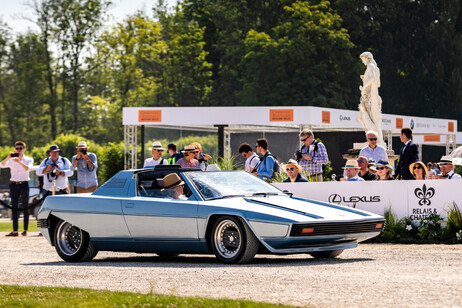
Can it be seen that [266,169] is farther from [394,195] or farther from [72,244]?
[72,244]

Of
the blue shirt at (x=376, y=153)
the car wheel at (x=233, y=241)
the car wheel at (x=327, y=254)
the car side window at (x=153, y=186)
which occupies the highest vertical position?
the blue shirt at (x=376, y=153)

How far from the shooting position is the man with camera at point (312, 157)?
16.5m

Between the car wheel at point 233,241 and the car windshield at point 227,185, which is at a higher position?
the car windshield at point 227,185

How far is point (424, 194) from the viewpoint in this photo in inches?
611

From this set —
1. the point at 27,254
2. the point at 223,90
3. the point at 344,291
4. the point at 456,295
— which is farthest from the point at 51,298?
the point at 223,90

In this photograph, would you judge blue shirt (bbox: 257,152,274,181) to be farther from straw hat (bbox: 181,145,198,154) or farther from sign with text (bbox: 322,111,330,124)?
sign with text (bbox: 322,111,330,124)

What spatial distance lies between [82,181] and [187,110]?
46.3ft

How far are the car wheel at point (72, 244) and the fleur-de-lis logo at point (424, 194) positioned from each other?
5479mm

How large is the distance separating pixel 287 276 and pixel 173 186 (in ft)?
10.2

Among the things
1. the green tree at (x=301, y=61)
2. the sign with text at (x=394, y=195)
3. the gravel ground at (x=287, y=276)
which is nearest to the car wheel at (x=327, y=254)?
the gravel ground at (x=287, y=276)

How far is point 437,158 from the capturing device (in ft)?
205

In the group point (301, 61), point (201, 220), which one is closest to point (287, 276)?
point (201, 220)

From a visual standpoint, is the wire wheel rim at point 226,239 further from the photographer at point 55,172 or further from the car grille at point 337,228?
the photographer at point 55,172

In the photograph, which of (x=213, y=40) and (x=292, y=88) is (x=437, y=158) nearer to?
(x=292, y=88)
